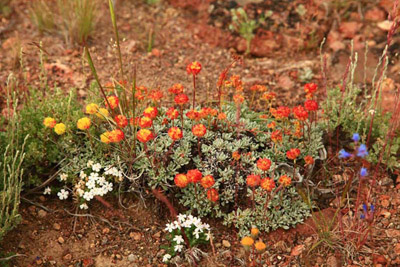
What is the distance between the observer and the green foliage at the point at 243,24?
466 cm

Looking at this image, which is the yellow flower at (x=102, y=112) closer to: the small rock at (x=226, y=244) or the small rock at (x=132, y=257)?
the small rock at (x=132, y=257)

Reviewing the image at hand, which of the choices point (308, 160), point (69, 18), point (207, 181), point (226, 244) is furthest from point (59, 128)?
point (69, 18)

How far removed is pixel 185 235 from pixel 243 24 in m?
2.46

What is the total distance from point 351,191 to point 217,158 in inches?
40.1

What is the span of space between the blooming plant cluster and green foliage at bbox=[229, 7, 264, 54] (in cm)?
226

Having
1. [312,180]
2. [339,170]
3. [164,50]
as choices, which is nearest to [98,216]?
[312,180]

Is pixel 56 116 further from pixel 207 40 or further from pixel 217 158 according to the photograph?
pixel 207 40

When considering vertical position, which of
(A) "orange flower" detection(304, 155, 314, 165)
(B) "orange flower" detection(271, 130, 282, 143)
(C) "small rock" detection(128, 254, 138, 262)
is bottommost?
(C) "small rock" detection(128, 254, 138, 262)

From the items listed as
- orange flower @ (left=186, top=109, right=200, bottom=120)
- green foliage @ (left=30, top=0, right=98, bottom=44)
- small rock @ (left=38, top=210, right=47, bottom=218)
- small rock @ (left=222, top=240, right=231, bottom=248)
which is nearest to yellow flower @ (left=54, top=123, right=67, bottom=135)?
small rock @ (left=38, top=210, right=47, bottom=218)

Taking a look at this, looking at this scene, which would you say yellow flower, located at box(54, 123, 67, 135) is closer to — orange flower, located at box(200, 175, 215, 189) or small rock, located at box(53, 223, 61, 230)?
small rock, located at box(53, 223, 61, 230)

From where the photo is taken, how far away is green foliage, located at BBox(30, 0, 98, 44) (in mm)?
4562

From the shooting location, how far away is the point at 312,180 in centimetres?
347

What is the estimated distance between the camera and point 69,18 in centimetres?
469

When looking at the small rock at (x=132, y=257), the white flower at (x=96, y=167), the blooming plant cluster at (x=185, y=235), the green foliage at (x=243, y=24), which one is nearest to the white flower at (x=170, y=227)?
the blooming plant cluster at (x=185, y=235)
